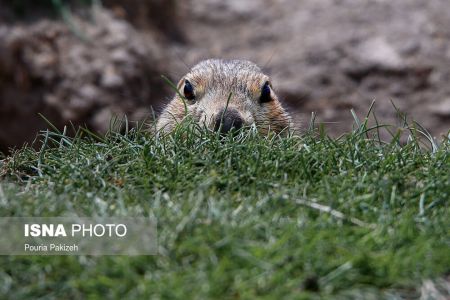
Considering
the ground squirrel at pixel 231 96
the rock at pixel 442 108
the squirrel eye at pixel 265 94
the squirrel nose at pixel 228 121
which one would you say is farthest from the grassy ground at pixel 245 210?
the rock at pixel 442 108

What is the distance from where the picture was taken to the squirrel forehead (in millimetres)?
5770

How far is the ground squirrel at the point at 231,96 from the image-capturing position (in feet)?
17.6

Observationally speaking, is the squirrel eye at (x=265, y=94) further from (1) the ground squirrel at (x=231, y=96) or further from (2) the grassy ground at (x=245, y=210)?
(2) the grassy ground at (x=245, y=210)

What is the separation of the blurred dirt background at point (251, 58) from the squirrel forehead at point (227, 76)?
2.61 meters

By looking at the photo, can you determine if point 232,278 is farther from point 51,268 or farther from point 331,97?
point 331,97

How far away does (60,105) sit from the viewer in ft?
29.6

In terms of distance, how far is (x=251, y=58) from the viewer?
959 cm

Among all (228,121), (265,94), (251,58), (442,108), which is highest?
(251,58)

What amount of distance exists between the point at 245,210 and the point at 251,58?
6.47m

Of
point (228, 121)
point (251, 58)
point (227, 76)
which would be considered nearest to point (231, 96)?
point (227, 76)

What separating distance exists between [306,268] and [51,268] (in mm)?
1076

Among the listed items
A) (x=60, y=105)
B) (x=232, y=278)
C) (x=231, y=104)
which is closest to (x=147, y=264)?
(x=232, y=278)

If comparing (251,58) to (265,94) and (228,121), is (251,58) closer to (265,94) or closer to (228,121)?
(265,94)

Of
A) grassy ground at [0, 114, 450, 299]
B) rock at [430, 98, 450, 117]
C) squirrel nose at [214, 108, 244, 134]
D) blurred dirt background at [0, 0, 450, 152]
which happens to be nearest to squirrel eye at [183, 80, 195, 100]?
squirrel nose at [214, 108, 244, 134]
